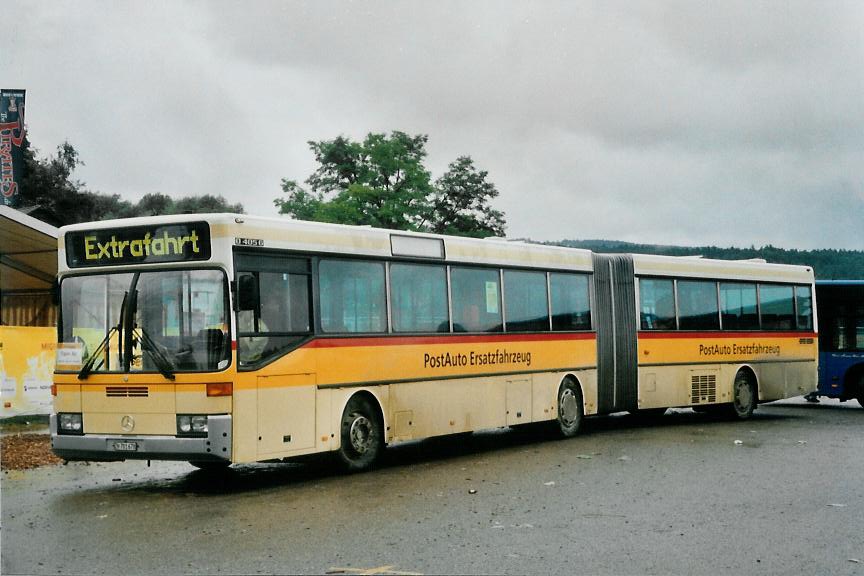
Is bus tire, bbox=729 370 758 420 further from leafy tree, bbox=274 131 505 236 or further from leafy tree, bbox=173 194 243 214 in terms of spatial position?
leafy tree, bbox=173 194 243 214

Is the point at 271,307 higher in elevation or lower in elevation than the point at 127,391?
higher

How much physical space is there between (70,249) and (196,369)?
7.95 feet

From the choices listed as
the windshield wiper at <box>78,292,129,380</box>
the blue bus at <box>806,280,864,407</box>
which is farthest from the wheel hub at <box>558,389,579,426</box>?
the blue bus at <box>806,280,864,407</box>

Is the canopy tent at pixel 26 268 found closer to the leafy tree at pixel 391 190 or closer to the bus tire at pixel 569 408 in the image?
the bus tire at pixel 569 408

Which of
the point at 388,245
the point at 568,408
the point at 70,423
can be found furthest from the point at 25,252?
the point at 568,408

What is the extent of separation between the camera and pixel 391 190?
6134 centimetres

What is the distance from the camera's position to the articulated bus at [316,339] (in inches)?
457

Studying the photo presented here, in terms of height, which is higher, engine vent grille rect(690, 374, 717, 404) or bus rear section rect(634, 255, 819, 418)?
bus rear section rect(634, 255, 819, 418)

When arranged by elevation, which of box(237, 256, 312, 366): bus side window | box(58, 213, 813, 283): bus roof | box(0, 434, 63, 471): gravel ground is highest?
box(58, 213, 813, 283): bus roof

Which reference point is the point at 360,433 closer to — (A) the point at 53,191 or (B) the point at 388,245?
(B) the point at 388,245

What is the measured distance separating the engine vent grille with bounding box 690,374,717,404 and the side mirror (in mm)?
11977

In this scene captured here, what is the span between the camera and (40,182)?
7106cm

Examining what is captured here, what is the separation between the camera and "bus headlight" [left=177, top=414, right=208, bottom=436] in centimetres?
1138

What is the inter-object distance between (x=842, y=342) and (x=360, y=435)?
17.4 metres
